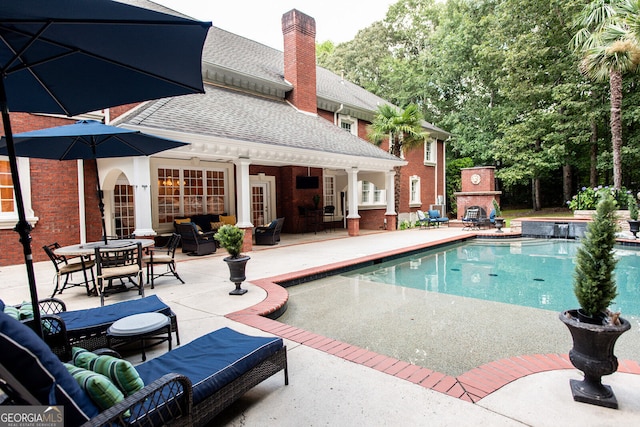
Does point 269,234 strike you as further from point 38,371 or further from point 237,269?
point 38,371

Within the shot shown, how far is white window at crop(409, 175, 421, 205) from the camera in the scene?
20391mm

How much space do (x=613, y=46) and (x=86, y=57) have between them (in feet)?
58.0

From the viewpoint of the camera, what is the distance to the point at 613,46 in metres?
13.3

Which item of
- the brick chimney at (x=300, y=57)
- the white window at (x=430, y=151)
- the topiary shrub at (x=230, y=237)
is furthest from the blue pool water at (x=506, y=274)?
the white window at (x=430, y=151)

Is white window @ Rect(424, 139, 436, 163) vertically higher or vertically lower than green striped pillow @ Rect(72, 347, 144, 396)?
higher

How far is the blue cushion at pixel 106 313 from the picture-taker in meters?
3.30

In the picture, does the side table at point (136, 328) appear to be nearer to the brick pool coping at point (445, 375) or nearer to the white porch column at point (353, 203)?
the brick pool coping at point (445, 375)

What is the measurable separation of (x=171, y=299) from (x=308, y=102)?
11.6 m

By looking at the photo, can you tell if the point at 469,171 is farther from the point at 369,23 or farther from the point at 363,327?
the point at 369,23

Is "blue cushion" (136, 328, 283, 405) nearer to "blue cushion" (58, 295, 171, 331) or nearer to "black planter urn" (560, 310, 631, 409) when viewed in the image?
"blue cushion" (58, 295, 171, 331)

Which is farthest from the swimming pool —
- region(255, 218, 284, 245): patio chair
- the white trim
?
the white trim

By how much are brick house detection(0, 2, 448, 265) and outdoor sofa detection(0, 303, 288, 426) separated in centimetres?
587

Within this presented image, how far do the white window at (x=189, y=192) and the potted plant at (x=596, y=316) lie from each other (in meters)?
11.3

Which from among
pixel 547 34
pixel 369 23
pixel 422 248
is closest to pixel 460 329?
pixel 422 248
